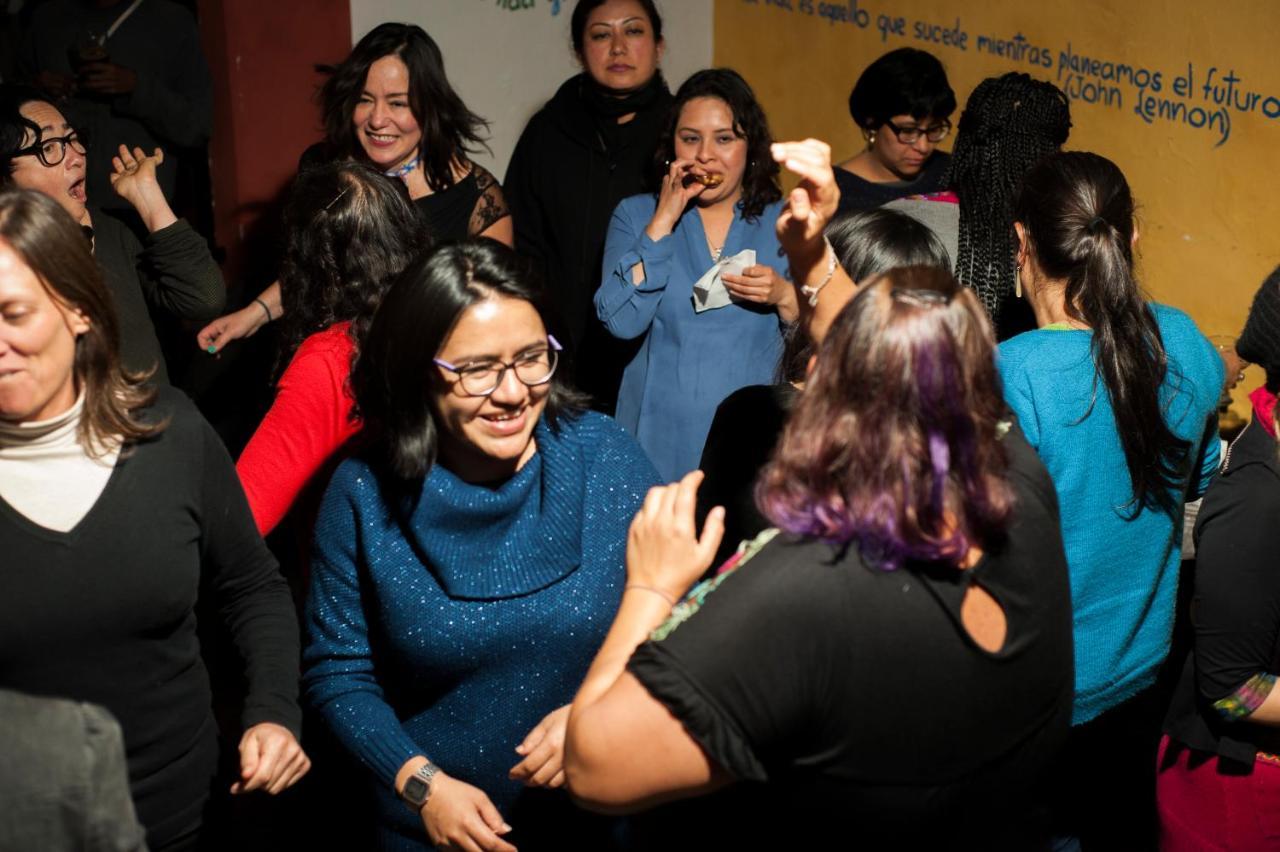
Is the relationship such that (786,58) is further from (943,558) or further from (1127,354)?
(943,558)

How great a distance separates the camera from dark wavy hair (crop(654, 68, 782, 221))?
3.76 meters

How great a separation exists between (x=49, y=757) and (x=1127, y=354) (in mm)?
1868

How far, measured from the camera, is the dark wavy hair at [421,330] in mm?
2123

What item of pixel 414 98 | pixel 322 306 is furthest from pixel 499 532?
pixel 414 98

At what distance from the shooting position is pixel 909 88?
419cm

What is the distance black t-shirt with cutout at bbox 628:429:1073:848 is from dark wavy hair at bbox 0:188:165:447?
3.13 feet

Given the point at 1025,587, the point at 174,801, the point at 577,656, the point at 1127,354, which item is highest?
the point at 1127,354

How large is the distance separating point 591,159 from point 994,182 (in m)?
1.49

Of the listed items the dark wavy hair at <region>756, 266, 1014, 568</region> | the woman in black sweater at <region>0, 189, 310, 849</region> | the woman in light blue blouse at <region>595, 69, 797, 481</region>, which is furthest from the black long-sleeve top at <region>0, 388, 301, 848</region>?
the woman in light blue blouse at <region>595, 69, 797, 481</region>

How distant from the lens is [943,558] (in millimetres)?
1534

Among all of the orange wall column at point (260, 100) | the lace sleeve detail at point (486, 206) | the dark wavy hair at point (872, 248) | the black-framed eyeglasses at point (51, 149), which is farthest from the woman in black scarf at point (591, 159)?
the dark wavy hair at point (872, 248)

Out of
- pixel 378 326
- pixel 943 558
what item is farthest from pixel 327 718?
pixel 943 558

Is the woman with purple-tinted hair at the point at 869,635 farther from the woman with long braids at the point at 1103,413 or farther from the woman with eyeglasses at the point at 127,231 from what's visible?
the woman with eyeglasses at the point at 127,231

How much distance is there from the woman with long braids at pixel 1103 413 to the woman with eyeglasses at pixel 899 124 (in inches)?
65.8
